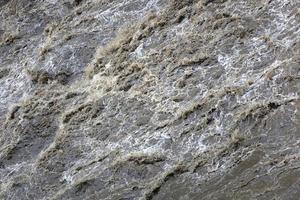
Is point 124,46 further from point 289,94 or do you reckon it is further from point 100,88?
Answer: point 289,94

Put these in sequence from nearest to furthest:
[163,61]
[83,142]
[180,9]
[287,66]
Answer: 1. [287,66]
2. [83,142]
3. [163,61]
4. [180,9]

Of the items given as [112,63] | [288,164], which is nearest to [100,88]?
[112,63]

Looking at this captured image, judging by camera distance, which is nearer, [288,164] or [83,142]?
[288,164]

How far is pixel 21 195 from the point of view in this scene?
12258 millimetres

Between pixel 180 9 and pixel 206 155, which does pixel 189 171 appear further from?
pixel 180 9

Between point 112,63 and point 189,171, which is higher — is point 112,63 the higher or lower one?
the higher one

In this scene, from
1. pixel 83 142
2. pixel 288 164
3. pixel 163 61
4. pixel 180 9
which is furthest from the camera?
pixel 180 9

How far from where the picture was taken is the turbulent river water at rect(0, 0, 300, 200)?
10648 millimetres

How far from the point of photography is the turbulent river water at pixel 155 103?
1065cm

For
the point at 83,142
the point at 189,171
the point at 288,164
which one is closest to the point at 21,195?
the point at 83,142

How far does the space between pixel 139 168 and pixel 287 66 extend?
335cm

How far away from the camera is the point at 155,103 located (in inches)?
498

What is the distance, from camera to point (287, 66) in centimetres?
1180

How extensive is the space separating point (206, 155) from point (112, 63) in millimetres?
4238
